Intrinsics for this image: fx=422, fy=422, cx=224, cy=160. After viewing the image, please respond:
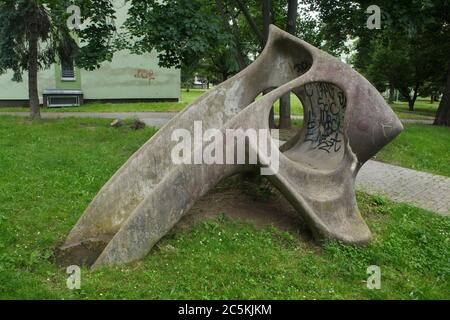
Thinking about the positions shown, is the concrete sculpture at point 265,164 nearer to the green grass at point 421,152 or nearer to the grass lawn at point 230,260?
the grass lawn at point 230,260

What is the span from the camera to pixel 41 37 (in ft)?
51.5

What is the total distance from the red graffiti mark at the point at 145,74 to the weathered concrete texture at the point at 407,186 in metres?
18.6

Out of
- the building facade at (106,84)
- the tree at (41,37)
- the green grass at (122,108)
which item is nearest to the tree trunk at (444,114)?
the green grass at (122,108)

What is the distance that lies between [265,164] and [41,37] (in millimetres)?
13680

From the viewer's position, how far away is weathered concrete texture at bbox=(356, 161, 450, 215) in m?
7.50

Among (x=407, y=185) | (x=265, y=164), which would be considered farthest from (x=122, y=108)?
(x=265, y=164)

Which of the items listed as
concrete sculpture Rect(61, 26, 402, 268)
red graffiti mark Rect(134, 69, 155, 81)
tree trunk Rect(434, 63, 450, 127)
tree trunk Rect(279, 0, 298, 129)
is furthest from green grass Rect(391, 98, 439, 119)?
concrete sculpture Rect(61, 26, 402, 268)

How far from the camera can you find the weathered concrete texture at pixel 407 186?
750cm

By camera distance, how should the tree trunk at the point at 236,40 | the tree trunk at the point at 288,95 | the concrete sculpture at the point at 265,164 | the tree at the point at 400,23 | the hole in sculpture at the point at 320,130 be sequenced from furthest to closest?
the tree trunk at the point at 236,40
the tree trunk at the point at 288,95
the tree at the point at 400,23
the hole in sculpture at the point at 320,130
the concrete sculpture at the point at 265,164

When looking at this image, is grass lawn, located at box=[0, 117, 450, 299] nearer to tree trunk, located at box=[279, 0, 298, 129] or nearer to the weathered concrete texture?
the weathered concrete texture

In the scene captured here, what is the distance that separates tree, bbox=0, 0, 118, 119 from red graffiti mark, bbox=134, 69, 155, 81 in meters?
8.32

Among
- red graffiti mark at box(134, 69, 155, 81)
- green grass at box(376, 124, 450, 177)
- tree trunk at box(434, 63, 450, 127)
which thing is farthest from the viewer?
red graffiti mark at box(134, 69, 155, 81)
